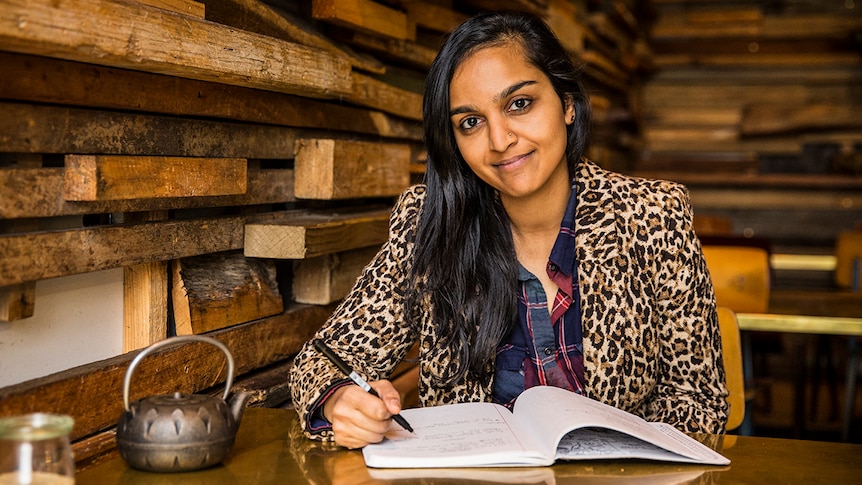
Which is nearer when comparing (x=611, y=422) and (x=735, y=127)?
(x=611, y=422)

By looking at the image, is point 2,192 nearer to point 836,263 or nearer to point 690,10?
point 836,263

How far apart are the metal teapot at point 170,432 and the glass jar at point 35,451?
0.26m

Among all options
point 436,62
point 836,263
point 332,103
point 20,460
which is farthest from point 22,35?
point 836,263

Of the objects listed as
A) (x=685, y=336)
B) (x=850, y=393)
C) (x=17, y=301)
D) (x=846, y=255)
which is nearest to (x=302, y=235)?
(x=17, y=301)

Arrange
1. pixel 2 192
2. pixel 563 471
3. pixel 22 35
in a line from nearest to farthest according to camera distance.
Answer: pixel 22 35, pixel 2 192, pixel 563 471

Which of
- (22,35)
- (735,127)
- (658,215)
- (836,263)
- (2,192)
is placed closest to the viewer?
(22,35)

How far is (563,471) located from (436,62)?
1175mm

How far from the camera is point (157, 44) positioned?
1861 millimetres

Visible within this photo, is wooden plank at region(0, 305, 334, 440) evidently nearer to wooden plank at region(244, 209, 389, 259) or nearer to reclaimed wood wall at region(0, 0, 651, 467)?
reclaimed wood wall at region(0, 0, 651, 467)

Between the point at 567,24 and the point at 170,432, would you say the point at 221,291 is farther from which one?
the point at 567,24

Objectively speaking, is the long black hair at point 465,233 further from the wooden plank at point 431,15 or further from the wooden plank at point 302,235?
the wooden plank at point 431,15

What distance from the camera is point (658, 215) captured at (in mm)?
2482

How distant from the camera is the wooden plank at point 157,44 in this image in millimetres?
1569

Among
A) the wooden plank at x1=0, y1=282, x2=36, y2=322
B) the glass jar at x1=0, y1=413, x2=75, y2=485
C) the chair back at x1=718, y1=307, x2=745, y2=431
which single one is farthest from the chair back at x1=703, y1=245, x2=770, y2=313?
the glass jar at x1=0, y1=413, x2=75, y2=485
